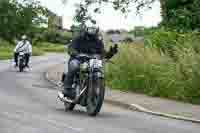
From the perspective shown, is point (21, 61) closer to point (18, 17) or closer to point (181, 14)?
point (181, 14)

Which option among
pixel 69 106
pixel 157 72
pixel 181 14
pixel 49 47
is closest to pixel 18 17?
pixel 49 47

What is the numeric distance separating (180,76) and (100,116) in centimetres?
503

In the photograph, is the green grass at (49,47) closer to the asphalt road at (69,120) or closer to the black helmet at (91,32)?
the asphalt road at (69,120)

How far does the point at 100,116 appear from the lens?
566 inches

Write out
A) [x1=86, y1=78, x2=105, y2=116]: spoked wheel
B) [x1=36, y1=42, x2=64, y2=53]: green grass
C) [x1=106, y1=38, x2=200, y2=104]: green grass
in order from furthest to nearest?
[x1=36, y1=42, x2=64, y2=53]: green grass → [x1=106, y1=38, x2=200, y2=104]: green grass → [x1=86, y1=78, x2=105, y2=116]: spoked wheel

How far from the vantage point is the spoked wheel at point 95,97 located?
13961 millimetres

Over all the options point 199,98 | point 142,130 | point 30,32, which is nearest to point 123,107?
point 199,98

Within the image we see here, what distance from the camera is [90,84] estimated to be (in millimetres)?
14211

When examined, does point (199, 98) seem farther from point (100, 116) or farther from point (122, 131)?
point (122, 131)

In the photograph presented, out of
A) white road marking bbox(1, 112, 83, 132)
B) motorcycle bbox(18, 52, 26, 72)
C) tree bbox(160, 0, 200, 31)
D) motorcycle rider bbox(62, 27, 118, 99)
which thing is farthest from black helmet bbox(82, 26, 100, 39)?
motorcycle bbox(18, 52, 26, 72)

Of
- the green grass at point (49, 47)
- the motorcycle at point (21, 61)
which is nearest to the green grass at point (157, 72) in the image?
the motorcycle at point (21, 61)

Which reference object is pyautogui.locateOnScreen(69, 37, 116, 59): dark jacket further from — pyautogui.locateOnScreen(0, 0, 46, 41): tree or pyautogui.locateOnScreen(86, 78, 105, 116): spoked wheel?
pyautogui.locateOnScreen(0, 0, 46, 41): tree

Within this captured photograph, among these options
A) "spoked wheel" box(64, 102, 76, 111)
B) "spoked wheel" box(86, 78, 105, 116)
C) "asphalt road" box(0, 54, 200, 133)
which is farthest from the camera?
"spoked wheel" box(64, 102, 76, 111)

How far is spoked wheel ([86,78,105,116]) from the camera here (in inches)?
550
